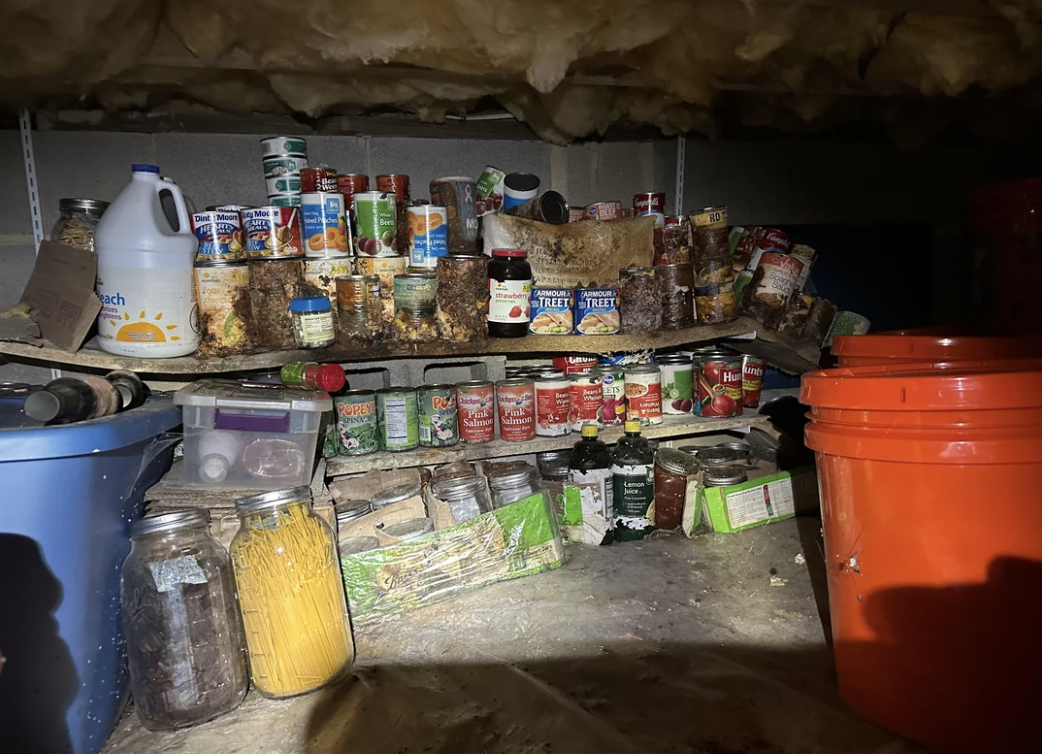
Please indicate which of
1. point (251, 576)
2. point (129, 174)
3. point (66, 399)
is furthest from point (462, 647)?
point (129, 174)

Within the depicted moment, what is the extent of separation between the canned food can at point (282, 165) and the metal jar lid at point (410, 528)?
0.90 meters

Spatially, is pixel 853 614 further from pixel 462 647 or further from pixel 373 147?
pixel 373 147

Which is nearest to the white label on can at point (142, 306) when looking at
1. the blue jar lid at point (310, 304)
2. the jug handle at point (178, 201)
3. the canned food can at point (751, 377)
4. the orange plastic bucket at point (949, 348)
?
the jug handle at point (178, 201)

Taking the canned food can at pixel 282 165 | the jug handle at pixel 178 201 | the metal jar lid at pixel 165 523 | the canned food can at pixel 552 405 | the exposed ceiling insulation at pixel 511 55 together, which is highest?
the exposed ceiling insulation at pixel 511 55

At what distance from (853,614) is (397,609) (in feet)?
3.07

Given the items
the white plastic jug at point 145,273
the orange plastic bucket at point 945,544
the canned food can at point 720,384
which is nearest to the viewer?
the orange plastic bucket at point 945,544

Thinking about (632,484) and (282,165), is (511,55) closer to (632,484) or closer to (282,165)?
(282,165)

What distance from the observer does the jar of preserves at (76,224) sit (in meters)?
1.41

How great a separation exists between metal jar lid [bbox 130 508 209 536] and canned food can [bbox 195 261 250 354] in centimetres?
43

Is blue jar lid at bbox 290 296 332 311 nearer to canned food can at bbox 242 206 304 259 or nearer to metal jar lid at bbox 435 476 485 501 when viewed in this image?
canned food can at bbox 242 206 304 259

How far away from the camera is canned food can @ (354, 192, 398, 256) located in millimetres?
1528

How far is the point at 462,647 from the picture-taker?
4.28 ft

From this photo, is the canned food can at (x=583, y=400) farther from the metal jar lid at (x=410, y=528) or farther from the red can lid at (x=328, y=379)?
the red can lid at (x=328, y=379)

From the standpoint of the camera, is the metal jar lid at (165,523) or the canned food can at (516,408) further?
the canned food can at (516,408)
